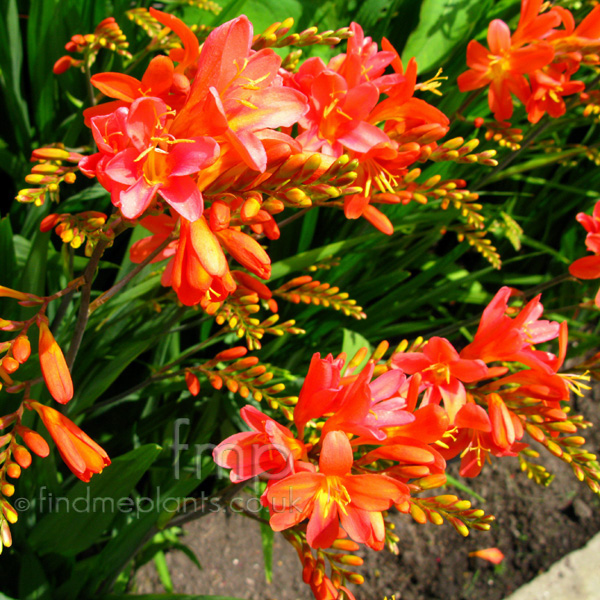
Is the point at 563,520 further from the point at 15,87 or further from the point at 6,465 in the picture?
the point at 15,87

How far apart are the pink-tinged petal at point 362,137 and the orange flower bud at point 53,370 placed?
470 mm

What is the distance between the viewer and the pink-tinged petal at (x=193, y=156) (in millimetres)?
522

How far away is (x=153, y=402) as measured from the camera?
144 cm

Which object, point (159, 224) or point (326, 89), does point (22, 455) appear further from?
point (326, 89)

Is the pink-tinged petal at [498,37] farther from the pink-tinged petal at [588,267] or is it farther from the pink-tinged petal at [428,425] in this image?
the pink-tinged petal at [428,425]

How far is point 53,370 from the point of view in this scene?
627 mm

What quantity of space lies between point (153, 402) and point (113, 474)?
0.47m

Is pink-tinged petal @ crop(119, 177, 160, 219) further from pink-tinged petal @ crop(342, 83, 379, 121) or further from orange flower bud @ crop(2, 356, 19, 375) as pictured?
pink-tinged petal @ crop(342, 83, 379, 121)

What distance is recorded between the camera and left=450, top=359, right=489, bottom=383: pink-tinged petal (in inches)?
30.0

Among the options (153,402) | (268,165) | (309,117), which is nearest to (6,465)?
(268,165)

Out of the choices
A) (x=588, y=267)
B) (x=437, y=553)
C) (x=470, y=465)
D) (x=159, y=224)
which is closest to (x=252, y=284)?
(x=159, y=224)

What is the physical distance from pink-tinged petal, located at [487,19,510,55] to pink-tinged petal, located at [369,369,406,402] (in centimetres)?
80

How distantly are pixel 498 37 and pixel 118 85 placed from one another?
0.84m

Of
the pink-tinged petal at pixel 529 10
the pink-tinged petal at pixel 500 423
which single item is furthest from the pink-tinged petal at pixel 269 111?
the pink-tinged petal at pixel 529 10
